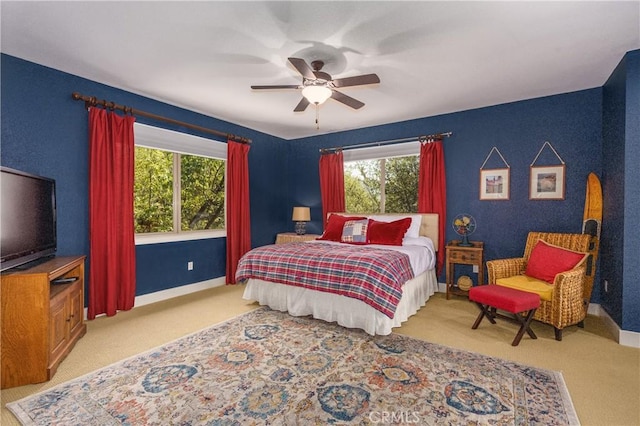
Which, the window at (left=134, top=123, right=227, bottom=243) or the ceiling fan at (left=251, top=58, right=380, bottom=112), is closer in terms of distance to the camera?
the ceiling fan at (left=251, top=58, right=380, bottom=112)

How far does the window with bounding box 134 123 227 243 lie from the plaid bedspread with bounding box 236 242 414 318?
1425mm

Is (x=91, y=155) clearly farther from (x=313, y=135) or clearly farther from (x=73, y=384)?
(x=313, y=135)

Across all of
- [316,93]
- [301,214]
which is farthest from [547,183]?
[301,214]

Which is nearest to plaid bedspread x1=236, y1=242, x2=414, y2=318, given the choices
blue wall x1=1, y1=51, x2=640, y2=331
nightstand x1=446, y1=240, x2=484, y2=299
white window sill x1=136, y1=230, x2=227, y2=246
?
nightstand x1=446, y1=240, x2=484, y2=299

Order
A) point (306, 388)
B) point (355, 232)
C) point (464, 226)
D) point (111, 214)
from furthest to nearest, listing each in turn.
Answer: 1. point (464, 226)
2. point (355, 232)
3. point (111, 214)
4. point (306, 388)

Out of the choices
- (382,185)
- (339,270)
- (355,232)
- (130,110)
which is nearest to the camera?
(339,270)

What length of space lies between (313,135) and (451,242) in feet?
10.3

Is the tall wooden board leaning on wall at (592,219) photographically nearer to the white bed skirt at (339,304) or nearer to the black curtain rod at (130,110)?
the white bed skirt at (339,304)

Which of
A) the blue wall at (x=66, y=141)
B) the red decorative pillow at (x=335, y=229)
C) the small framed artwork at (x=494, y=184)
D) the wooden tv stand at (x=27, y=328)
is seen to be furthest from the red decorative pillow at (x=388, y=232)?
the wooden tv stand at (x=27, y=328)

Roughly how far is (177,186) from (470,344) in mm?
4054

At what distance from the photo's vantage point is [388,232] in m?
4.08

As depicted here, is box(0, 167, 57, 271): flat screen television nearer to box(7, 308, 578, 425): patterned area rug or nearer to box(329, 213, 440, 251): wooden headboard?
box(7, 308, 578, 425): patterned area rug

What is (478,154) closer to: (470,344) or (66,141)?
(470,344)

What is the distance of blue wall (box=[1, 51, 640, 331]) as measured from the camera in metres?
2.85
